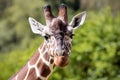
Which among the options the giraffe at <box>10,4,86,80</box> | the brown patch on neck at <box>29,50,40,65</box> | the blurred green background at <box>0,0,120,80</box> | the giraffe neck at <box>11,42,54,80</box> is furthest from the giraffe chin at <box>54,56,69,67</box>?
the blurred green background at <box>0,0,120,80</box>

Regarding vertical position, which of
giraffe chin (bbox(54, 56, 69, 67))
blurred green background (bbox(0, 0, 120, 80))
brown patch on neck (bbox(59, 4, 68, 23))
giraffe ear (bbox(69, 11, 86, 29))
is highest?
brown patch on neck (bbox(59, 4, 68, 23))

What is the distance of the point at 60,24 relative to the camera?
3812 mm

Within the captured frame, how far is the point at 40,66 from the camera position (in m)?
4.07

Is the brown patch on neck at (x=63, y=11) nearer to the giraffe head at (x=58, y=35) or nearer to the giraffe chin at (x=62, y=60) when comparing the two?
the giraffe head at (x=58, y=35)

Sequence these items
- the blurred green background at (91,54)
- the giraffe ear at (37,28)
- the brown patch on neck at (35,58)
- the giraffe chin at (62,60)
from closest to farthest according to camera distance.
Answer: the giraffe chin at (62,60), the giraffe ear at (37,28), the brown patch on neck at (35,58), the blurred green background at (91,54)

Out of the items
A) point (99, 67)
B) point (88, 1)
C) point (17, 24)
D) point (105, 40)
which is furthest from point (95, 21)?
point (17, 24)

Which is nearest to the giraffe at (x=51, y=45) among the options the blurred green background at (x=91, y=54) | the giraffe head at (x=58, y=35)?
the giraffe head at (x=58, y=35)

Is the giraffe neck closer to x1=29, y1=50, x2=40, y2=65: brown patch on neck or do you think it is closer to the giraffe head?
x1=29, y1=50, x2=40, y2=65: brown patch on neck

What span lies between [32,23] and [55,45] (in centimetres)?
40

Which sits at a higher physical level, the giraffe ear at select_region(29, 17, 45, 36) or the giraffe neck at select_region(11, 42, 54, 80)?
the giraffe ear at select_region(29, 17, 45, 36)

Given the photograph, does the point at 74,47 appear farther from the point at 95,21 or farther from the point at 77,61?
the point at 95,21

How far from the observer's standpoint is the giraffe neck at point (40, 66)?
4.00 metres

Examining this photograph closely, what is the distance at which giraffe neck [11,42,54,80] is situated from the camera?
3998mm

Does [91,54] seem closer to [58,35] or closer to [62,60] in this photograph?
[58,35]
